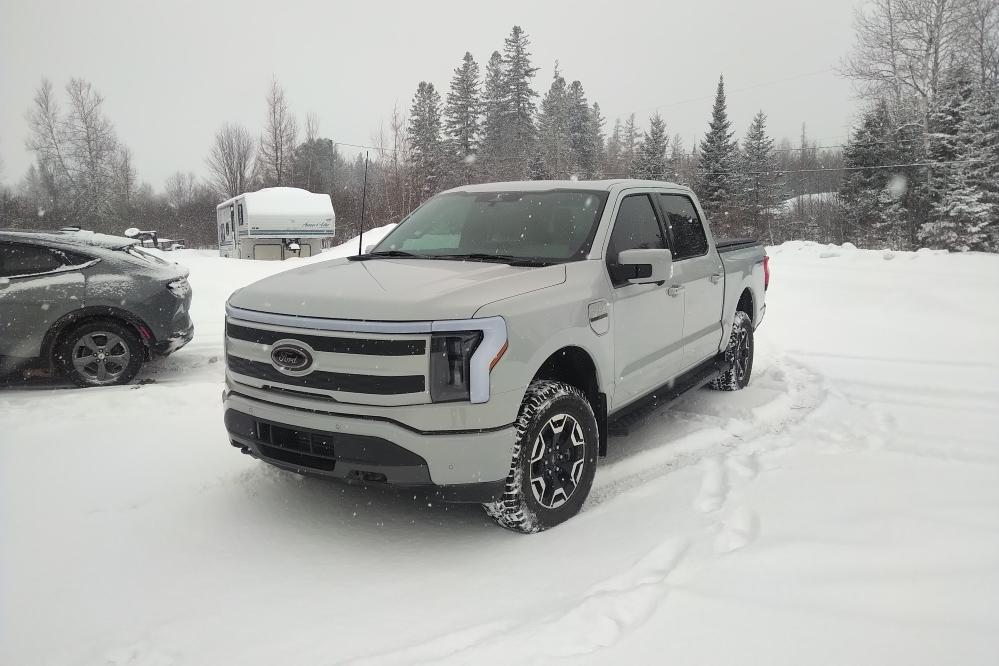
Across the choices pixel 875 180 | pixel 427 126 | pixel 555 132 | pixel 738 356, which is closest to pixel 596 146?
pixel 555 132

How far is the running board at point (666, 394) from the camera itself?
162 inches

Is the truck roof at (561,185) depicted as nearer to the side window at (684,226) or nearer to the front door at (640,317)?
the front door at (640,317)

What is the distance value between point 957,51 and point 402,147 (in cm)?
2928

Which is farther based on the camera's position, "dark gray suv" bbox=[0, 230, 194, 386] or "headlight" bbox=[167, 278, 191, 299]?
"headlight" bbox=[167, 278, 191, 299]

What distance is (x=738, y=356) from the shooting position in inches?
246

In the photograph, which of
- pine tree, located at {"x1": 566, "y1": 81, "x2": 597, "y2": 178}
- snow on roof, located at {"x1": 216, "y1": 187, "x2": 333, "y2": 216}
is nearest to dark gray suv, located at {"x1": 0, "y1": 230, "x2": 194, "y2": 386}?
snow on roof, located at {"x1": 216, "y1": 187, "x2": 333, "y2": 216}

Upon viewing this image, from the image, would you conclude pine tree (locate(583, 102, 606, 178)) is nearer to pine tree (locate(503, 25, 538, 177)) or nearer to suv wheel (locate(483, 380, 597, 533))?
pine tree (locate(503, 25, 538, 177))

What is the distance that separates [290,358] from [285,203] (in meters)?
29.2

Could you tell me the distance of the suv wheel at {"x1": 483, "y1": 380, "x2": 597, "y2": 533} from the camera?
127 inches

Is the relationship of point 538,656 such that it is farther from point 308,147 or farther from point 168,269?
point 308,147

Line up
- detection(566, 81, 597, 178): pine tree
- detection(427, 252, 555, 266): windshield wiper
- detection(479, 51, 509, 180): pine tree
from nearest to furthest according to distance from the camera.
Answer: detection(427, 252, 555, 266): windshield wiper → detection(479, 51, 509, 180): pine tree → detection(566, 81, 597, 178): pine tree

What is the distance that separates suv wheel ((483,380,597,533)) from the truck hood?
1.90ft

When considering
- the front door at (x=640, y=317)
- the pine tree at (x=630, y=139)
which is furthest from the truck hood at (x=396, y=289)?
the pine tree at (x=630, y=139)

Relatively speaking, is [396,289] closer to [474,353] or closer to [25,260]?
[474,353]
